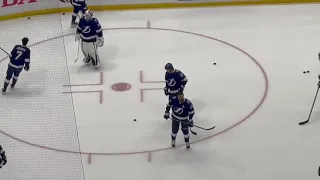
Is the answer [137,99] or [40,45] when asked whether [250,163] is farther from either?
[40,45]

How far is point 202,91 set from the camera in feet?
31.3

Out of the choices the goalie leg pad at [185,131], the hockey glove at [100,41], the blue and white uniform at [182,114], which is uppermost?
the hockey glove at [100,41]

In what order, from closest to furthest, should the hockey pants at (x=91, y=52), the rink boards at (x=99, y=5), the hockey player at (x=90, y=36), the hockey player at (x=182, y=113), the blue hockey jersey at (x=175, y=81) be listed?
the hockey player at (x=182, y=113) < the blue hockey jersey at (x=175, y=81) < the hockey player at (x=90, y=36) < the hockey pants at (x=91, y=52) < the rink boards at (x=99, y=5)

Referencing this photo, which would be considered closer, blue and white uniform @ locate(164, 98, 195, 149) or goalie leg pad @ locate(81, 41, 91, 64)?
blue and white uniform @ locate(164, 98, 195, 149)

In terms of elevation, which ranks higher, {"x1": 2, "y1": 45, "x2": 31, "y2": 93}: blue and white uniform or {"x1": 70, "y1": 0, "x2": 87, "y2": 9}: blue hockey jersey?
{"x1": 70, "y1": 0, "x2": 87, "y2": 9}: blue hockey jersey

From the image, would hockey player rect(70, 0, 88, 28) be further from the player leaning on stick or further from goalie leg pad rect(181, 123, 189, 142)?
goalie leg pad rect(181, 123, 189, 142)

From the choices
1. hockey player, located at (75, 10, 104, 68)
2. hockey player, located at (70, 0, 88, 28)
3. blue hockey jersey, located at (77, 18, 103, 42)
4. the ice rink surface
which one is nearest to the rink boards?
the ice rink surface

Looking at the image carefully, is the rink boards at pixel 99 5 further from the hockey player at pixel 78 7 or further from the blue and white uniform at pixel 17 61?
the blue and white uniform at pixel 17 61

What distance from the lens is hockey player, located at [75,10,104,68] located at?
9.97 meters

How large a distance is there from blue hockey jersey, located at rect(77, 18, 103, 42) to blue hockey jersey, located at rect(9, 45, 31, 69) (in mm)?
894

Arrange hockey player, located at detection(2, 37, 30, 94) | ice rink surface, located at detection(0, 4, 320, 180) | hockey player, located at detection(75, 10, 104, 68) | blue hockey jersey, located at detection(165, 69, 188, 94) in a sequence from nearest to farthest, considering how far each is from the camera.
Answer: ice rink surface, located at detection(0, 4, 320, 180) < blue hockey jersey, located at detection(165, 69, 188, 94) < hockey player, located at detection(2, 37, 30, 94) < hockey player, located at detection(75, 10, 104, 68)

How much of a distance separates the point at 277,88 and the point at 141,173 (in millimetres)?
2548

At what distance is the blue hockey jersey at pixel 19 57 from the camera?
9.43m

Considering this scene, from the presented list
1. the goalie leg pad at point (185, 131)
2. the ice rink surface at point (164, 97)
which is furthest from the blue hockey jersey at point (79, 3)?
the goalie leg pad at point (185, 131)
